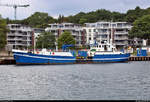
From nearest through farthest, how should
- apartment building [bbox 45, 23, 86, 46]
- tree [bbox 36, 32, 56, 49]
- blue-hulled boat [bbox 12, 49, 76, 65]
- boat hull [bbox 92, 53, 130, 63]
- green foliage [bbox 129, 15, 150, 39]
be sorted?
blue-hulled boat [bbox 12, 49, 76, 65]
boat hull [bbox 92, 53, 130, 63]
green foliage [bbox 129, 15, 150, 39]
tree [bbox 36, 32, 56, 49]
apartment building [bbox 45, 23, 86, 46]

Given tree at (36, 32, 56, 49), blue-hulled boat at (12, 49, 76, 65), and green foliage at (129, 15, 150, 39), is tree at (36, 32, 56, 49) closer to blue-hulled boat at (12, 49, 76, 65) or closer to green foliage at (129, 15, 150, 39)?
green foliage at (129, 15, 150, 39)

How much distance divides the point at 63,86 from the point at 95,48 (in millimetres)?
57846

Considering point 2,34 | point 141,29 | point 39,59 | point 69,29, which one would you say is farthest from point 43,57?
point 69,29

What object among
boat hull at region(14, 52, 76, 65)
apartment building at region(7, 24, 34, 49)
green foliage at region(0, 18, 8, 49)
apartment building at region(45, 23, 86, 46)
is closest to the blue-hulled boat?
boat hull at region(14, 52, 76, 65)

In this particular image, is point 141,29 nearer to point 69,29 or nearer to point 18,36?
point 69,29

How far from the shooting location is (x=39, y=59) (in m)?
104

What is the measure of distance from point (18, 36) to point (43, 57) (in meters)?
81.7

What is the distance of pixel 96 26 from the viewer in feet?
621

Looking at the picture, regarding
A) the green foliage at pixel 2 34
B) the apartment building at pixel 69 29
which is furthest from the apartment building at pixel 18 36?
the green foliage at pixel 2 34

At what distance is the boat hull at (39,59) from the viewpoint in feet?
336

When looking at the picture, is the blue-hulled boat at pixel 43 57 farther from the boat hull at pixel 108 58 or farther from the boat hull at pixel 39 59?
the boat hull at pixel 108 58

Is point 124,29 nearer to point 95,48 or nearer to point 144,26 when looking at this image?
point 144,26

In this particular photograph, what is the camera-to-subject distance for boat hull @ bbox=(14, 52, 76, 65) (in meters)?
103

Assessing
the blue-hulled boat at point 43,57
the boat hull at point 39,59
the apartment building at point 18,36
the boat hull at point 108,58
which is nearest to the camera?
the blue-hulled boat at point 43,57
